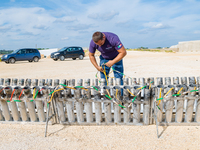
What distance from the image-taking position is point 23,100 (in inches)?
129

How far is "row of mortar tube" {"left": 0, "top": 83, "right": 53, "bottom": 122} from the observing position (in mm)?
3211

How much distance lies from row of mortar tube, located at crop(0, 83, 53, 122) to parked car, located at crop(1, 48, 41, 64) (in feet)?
46.9

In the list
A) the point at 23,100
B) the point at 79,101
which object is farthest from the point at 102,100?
the point at 23,100

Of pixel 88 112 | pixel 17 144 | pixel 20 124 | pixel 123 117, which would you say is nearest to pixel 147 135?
pixel 123 117

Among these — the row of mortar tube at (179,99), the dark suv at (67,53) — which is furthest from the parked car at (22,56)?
the row of mortar tube at (179,99)

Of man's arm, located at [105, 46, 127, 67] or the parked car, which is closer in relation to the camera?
man's arm, located at [105, 46, 127, 67]

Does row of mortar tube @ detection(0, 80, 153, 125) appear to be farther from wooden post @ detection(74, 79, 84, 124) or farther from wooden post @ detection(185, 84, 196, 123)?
wooden post @ detection(185, 84, 196, 123)

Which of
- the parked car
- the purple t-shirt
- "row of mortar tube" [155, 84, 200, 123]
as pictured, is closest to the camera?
"row of mortar tube" [155, 84, 200, 123]

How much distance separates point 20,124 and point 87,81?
1.71 meters

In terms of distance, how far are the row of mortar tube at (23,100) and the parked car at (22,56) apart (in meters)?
14.3

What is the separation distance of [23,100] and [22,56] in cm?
1495

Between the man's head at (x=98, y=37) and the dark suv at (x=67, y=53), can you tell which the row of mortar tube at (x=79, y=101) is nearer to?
the man's head at (x=98, y=37)

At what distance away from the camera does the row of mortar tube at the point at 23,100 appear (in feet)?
10.5

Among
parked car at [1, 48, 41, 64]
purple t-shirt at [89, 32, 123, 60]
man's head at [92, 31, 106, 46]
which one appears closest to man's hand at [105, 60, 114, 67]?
purple t-shirt at [89, 32, 123, 60]
